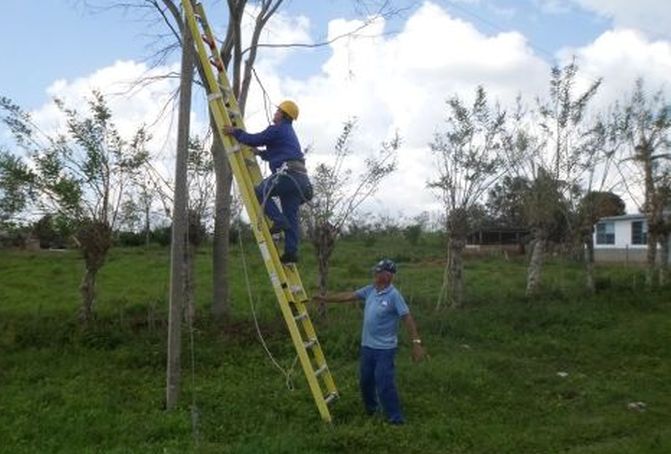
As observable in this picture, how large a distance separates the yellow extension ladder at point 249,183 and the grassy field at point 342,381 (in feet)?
2.95

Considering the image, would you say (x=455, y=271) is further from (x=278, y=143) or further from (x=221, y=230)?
(x=278, y=143)

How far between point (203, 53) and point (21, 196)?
24.5 ft

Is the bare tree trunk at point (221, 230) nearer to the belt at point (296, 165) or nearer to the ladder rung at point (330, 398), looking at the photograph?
the ladder rung at point (330, 398)

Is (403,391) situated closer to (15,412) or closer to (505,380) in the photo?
(505,380)

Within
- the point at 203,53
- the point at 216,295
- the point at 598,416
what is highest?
the point at 203,53

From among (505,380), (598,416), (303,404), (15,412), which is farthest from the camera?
(505,380)

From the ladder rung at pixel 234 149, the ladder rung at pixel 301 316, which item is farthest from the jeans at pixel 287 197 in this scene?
the ladder rung at pixel 301 316

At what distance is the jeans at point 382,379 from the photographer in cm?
855

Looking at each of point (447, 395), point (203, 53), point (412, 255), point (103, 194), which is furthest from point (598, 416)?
point (412, 255)

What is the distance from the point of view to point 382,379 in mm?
8562

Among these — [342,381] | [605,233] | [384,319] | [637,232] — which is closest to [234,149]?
[384,319]

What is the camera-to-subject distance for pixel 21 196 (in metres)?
13.8

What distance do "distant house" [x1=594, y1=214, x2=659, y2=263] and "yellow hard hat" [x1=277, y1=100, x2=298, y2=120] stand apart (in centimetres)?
3799

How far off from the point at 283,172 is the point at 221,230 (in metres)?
6.60
